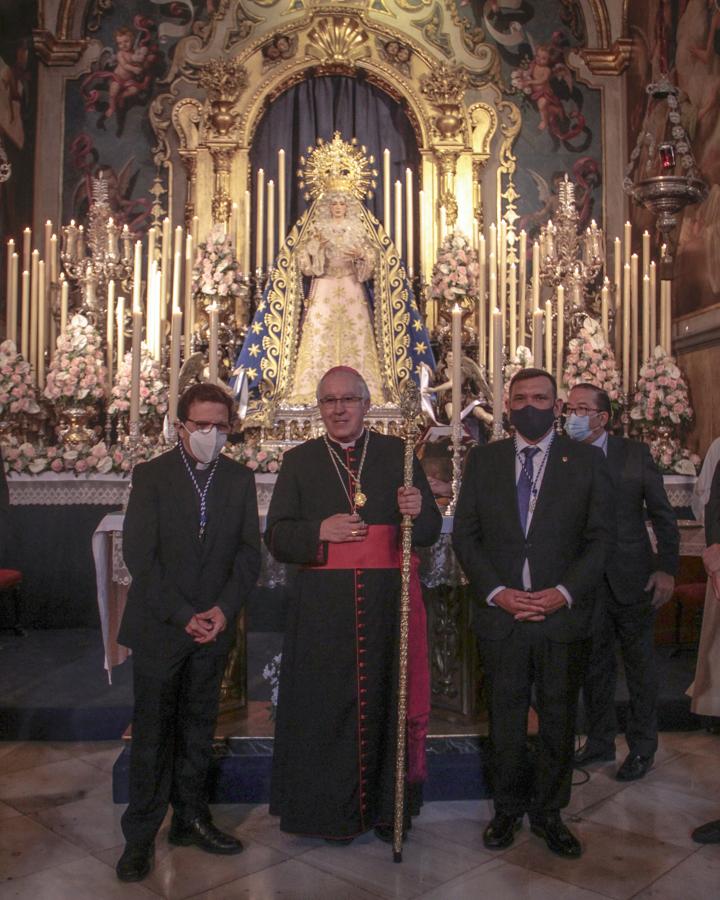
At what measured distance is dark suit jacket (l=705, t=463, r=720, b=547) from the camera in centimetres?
359

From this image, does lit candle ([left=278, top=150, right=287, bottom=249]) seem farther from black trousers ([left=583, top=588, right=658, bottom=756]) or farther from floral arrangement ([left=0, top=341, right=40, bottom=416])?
black trousers ([left=583, top=588, right=658, bottom=756])

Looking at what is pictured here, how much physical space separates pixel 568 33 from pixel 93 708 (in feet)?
29.6

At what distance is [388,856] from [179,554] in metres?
1.41

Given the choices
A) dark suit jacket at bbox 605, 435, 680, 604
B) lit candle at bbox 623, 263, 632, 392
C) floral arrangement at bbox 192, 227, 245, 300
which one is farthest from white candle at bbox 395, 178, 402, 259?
dark suit jacket at bbox 605, 435, 680, 604

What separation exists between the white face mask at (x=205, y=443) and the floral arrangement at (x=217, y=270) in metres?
4.67

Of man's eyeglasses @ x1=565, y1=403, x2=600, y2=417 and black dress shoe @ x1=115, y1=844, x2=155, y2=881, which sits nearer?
black dress shoe @ x1=115, y1=844, x2=155, y2=881

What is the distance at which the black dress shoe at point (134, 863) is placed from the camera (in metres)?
3.11

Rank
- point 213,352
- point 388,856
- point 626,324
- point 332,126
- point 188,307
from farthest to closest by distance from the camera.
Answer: point 332,126 → point 188,307 → point 626,324 → point 213,352 → point 388,856

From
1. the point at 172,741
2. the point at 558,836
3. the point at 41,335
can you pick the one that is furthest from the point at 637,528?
the point at 41,335

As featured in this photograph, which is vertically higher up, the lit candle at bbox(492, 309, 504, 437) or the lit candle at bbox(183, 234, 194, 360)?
the lit candle at bbox(183, 234, 194, 360)

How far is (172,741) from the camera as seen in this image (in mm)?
3295

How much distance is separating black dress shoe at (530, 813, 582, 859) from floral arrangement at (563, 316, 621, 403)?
470cm

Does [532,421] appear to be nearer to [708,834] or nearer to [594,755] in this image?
[708,834]

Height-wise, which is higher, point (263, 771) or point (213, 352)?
point (213, 352)
